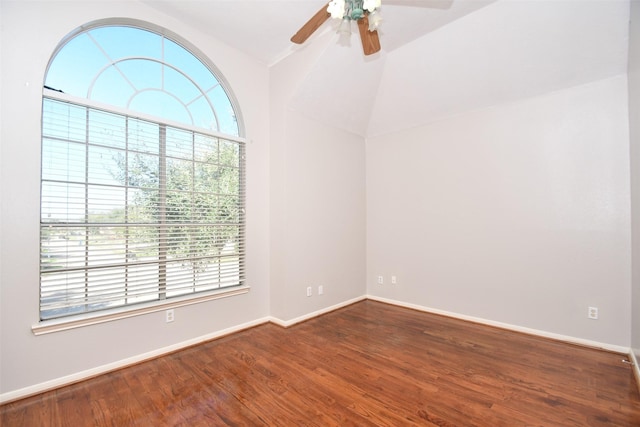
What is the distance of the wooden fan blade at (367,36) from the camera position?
197cm

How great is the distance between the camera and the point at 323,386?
85.0 inches

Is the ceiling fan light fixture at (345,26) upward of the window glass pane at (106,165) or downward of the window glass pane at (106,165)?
upward

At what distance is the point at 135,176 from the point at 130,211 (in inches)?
12.7

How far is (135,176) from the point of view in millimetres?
2596

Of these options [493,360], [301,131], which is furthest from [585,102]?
[301,131]

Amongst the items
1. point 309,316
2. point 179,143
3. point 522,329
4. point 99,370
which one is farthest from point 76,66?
point 522,329

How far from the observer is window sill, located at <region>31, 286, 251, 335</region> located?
2109 millimetres

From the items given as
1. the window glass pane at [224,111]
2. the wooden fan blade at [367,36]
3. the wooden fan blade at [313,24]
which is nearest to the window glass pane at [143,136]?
the window glass pane at [224,111]

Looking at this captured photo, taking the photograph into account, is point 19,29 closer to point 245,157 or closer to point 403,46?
point 245,157

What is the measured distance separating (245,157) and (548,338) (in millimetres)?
3860

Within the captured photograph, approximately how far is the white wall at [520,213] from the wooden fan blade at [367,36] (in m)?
1.96

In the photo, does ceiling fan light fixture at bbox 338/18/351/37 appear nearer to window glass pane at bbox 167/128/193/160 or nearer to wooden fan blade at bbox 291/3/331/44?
wooden fan blade at bbox 291/3/331/44

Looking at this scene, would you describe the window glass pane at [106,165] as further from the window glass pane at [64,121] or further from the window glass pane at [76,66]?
the window glass pane at [76,66]

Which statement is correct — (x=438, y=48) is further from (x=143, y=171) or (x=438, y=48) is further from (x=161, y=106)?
(x=143, y=171)
